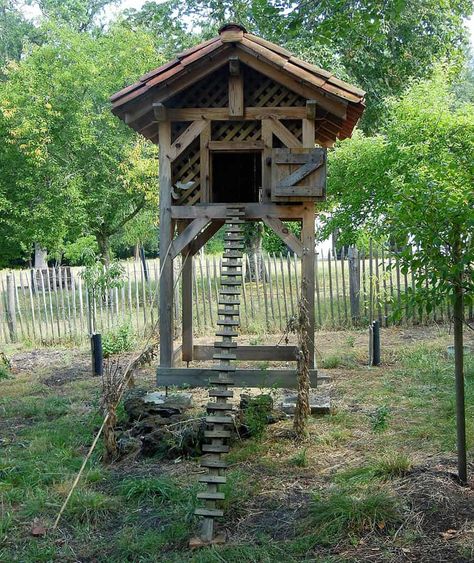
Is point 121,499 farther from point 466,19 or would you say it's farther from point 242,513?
point 466,19

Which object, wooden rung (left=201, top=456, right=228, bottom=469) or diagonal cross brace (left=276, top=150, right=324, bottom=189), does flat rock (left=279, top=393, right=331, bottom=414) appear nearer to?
diagonal cross brace (left=276, top=150, right=324, bottom=189)

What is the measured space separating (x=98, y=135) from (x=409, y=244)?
16.5 meters

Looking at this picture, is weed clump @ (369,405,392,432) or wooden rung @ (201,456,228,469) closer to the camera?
A: wooden rung @ (201,456,228,469)

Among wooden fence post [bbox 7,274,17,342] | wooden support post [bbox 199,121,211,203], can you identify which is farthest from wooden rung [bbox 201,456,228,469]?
wooden fence post [bbox 7,274,17,342]

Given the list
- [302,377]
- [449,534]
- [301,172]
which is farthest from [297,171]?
[449,534]

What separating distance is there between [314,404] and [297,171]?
2.84 metres

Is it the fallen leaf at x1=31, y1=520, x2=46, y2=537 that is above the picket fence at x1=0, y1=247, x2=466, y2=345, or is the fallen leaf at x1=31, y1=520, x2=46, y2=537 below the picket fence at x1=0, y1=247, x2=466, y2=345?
below

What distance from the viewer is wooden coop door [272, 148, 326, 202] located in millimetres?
7504

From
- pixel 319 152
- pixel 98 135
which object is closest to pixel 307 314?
pixel 319 152

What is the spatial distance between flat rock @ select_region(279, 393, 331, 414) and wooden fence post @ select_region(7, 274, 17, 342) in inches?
312

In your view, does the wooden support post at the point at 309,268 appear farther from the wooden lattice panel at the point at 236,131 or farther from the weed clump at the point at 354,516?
the weed clump at the point at 354,516

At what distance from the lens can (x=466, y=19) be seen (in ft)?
69.3

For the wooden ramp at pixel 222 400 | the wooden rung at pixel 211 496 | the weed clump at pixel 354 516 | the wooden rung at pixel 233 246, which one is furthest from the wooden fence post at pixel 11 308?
the weed clump at pixel 354 516

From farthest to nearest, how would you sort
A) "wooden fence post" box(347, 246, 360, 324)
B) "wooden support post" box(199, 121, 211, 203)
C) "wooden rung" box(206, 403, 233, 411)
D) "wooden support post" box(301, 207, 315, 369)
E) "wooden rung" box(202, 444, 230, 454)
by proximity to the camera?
"wooden fence post" box(347, 246, 360, 324), "wooden support post" box(199, 121, 211, 203), "wooden support post" box(301, 207, 315, 369), "wooden rung" box(206, 403, 233, 411), "wooden rung" box(202, 444, 230, 454)
